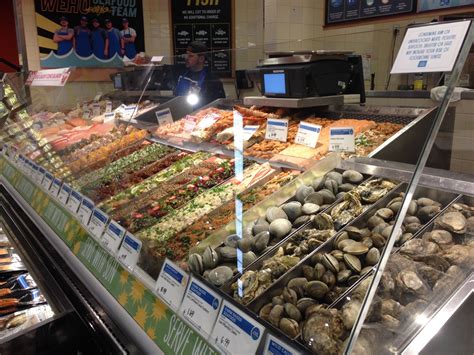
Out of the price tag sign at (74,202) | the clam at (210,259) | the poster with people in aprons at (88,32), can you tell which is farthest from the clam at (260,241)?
the poster with people in aprons at (88,32)

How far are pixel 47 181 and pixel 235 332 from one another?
178cm

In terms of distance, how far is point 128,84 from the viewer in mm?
3738

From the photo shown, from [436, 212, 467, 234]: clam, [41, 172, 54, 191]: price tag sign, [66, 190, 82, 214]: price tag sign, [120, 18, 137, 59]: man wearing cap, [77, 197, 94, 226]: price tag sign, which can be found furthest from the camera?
[120, 18, 137, 59]: man wearing cap

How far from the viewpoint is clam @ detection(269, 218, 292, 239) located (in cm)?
137

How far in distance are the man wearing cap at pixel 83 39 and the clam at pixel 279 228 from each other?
6.49m

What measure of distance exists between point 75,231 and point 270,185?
866 mm

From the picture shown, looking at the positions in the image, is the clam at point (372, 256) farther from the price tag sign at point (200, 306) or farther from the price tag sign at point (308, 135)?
the price tag sign at point (308, 135)

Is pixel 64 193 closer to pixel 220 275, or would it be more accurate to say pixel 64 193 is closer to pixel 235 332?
pixel 220 275

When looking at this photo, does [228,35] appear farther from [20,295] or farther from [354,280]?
[354,280]

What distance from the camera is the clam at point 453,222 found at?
114 cm

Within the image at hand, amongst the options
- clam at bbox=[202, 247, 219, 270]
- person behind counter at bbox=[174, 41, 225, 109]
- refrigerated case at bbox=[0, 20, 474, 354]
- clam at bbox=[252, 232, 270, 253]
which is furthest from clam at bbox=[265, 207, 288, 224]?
person behind counter at bbox=[174, 41, 225, 109]

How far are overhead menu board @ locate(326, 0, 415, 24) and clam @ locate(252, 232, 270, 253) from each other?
177 inches

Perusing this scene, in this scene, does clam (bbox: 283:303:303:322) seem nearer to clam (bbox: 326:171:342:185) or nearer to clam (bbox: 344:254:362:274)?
clam (bbox: 344:254:362:274)

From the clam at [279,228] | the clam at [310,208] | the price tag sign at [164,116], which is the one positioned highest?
the price tag sign at [164,116]
